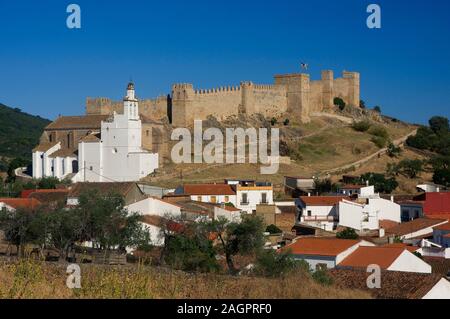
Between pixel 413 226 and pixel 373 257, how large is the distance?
10707 mm

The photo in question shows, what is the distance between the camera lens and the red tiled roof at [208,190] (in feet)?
116

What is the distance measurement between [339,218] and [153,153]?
13.2 meters

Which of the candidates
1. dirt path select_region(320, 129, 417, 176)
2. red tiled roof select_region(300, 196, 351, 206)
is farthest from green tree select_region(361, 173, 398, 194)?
red tiled roof select_region(300, 196, 351, 206)

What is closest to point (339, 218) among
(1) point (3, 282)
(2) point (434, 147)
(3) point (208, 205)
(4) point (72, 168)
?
(3) point (208, 205)

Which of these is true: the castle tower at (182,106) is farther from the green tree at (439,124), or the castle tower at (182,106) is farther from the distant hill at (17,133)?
the green tree at (439,124)

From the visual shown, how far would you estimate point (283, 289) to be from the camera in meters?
9.16

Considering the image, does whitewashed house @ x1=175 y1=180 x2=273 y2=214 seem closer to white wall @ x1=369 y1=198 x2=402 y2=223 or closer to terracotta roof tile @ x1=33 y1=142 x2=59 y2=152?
white wall @ x1=369 y1=198 x2=402 y2=223

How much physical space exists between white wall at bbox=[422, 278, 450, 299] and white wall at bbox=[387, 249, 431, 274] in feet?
14.1

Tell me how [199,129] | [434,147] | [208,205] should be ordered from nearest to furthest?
[208,205], [199,129], [434,147]

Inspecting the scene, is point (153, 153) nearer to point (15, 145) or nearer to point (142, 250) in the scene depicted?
point (142, 250)

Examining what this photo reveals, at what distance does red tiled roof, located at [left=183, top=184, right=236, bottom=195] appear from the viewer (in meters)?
35.3

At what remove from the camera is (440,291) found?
1348 centimetres

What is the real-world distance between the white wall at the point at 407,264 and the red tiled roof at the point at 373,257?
8cm
